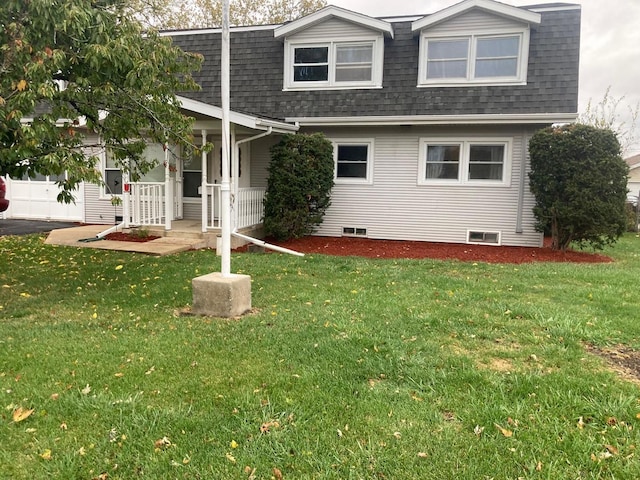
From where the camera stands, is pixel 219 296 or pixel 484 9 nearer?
pixel 219 296

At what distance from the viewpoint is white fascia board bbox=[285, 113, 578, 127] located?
33.8 ft

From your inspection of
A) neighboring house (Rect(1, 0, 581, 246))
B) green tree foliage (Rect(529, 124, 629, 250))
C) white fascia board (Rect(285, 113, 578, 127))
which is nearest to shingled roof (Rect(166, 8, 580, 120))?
neighboring house (Rect(1, 0, 581, 246))

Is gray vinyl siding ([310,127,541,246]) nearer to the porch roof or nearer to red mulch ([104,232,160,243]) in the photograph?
the porch roof

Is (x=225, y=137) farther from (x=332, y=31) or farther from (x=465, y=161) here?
(x=332, y=31)

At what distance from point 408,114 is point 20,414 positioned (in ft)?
32.1

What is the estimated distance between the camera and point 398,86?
38.0 feet

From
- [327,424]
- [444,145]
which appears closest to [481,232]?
[444,145]

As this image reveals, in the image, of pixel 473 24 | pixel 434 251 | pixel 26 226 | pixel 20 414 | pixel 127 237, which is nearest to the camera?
pixel 20 414

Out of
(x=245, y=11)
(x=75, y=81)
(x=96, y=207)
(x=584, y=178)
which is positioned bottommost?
(x=96, y=207)

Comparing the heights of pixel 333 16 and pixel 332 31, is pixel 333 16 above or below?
above

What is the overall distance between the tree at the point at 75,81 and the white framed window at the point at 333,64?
6005 millimetres

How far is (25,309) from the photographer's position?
545cm

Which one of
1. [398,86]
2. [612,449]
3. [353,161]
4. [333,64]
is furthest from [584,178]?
[612,449]

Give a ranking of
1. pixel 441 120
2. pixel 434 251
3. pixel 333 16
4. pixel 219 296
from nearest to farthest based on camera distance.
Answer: pixel 219 296, pixel 434 251, pixel 441 120, pixel 333 16
